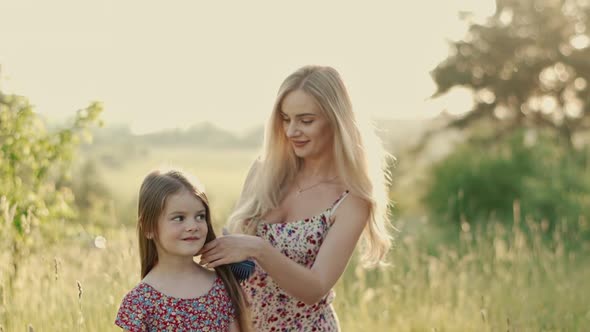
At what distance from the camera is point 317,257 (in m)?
3.37

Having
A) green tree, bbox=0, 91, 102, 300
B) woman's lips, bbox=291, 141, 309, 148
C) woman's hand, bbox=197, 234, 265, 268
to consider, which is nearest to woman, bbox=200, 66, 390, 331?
woman's lips, bbox=291, 141, 309, 148

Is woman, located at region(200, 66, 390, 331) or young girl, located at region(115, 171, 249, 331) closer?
young girl, located at region(115, 171, 249, 331)

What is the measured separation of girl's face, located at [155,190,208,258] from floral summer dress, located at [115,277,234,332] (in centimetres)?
19

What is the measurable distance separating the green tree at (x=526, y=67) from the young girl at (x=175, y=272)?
16.5 metres

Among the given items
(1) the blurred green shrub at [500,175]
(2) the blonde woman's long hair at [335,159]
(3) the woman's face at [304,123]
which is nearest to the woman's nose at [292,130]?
(3) the woman's face at [304,123]

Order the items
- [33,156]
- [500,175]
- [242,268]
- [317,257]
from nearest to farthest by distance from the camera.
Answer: [242,268] < [317,257] < [33,156] < [500,175]

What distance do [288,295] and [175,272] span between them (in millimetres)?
769

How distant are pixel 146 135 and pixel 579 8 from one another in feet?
56.2

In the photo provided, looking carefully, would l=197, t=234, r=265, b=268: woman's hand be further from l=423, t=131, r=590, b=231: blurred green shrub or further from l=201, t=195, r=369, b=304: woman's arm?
l=423, t=131, r=590, b=231: blurred green shrub

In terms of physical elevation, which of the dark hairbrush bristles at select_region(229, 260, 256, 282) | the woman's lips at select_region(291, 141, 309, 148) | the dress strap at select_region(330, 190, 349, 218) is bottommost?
the dark hairbrush bristles at select_region(229, 260, 256, 282)

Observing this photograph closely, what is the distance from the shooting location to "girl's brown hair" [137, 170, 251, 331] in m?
2.94

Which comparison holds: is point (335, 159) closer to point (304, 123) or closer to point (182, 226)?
point (304, 123)

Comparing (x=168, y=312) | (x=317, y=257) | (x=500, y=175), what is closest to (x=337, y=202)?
(x=317, y=257)

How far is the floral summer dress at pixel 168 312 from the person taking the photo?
2.88m
